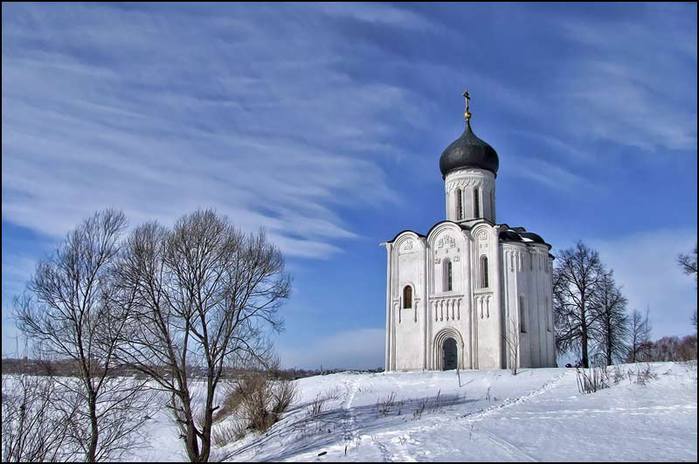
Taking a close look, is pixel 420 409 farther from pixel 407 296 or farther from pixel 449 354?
pixel 407 296

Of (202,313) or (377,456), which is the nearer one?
(377,456)

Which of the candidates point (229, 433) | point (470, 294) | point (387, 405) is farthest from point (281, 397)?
point (470, 294)

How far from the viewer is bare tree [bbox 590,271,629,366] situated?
34.7 meters

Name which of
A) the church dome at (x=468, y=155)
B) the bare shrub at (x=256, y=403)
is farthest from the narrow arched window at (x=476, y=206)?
the bare shrub at (x=256, y=403)

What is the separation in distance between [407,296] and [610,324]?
11459 mm

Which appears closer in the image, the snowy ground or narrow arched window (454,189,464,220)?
the snowy ground

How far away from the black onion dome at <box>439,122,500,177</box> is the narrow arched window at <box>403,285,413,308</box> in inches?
268

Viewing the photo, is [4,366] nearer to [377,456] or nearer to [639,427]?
[377,456]

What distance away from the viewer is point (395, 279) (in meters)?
33.4

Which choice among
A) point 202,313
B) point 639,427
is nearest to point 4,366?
point 202,313

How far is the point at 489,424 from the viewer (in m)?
14.7

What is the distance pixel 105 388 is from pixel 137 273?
10.9 feet

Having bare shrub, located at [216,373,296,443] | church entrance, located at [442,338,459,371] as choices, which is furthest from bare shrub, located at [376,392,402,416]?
church entrance, located at [442,338,459,371]

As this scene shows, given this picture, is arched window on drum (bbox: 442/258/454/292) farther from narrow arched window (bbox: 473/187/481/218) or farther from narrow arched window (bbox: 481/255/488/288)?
narrow arched window (bbox: 473/187/481/218)
